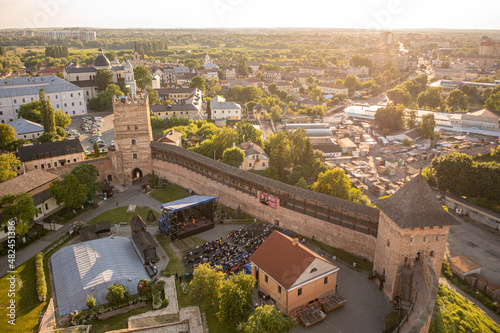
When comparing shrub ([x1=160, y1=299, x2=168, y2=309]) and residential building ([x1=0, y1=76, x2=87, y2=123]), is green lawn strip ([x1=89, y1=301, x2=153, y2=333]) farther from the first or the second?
residential building ([x1=0, y1=76, x2=87, y2=123])

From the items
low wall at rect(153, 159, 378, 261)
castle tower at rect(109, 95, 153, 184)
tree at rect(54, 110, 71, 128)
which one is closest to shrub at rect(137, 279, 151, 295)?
low wall at rect(153, 159, 378, 261)

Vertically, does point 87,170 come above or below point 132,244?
above

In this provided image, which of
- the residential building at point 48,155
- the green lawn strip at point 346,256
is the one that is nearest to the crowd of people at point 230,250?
the green lawn strip at point 346,256

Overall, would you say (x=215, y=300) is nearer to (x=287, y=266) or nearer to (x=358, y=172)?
(x=287, y=266)

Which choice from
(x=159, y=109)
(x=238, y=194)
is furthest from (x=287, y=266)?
(x=159, y=109)

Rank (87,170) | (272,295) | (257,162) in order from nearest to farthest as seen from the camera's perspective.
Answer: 1. (272,295)
2. (87,170)
3. (257,162)

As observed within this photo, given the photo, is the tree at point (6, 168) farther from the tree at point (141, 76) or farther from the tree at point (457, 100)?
the tree at point (457, 100)

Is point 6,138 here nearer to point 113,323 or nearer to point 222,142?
point 222,142
